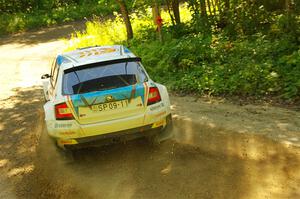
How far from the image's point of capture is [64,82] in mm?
6094

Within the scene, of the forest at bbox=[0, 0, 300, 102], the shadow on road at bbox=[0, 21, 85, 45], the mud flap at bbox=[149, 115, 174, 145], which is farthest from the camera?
the shadow on road at bbox=[0, 21, 85, 45]

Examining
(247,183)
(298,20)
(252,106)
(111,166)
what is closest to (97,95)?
(111,166)

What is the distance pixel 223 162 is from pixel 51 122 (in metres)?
2.76

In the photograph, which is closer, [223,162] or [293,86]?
[223,162]

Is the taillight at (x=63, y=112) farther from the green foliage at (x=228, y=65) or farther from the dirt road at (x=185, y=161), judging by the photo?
the green foliage at (x=228, y=65)

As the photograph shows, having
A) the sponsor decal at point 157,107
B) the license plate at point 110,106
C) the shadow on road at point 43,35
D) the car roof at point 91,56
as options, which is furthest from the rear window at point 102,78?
the shadow on road at point 43,35

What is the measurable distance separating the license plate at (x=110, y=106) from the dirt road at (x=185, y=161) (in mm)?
1063

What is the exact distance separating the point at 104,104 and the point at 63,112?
629 mm

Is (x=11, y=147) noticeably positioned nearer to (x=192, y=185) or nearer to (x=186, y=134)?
(x=186, y=134)

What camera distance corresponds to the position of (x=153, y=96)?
5.99 meters

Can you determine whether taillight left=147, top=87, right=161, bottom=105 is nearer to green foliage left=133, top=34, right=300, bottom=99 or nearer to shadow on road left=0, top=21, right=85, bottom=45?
green foliage left=133, top=34, right=300, bottom=99

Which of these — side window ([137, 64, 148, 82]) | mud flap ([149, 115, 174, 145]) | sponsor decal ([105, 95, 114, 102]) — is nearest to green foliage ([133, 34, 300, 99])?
mud flap ([149, 115, 174, 145])

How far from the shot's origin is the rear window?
5926 millimetres

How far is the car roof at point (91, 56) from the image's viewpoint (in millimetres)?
6317
